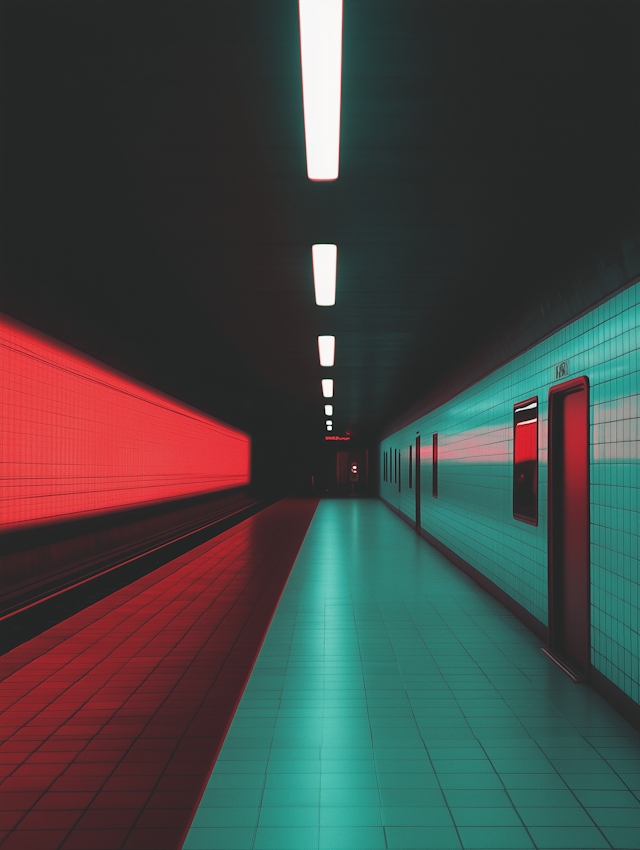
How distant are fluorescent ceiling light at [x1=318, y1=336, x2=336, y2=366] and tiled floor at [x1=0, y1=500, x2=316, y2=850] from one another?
10.9ft

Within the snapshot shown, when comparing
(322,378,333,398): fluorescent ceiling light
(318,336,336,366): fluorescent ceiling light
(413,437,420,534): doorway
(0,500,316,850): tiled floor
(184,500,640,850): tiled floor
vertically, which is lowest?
(0,500,316,850): tiled floor

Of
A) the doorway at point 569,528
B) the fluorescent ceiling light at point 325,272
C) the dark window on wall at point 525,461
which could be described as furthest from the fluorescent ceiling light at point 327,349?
the doorway at point 569,528

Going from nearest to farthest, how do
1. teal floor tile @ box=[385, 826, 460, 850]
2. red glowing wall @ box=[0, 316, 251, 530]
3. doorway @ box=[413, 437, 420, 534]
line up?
teal floor tile @ box=[385, 826, 460, 850]
red glowing wall @ box=[0, 316, 251, 530]
doorway @ box=[413, 437, 420, 534]

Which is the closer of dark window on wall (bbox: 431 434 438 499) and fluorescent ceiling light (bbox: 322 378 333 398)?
dark window on wall (bbox: 431 434 438 499)

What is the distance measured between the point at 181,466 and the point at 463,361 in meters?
7.29

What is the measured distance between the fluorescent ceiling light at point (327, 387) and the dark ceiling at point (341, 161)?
520 centimetres

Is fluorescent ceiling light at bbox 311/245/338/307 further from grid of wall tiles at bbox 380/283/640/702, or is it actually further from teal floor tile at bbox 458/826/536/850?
teal floor tile at bbox 458/826/536/850

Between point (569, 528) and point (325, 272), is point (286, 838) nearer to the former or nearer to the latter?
point (569, 528)

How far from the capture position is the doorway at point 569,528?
12.4 feet

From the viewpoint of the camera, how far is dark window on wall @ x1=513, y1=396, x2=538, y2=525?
15.8 ft

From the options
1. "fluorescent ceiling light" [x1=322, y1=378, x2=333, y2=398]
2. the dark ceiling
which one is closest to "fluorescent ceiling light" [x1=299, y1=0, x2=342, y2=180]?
the dark ceiling

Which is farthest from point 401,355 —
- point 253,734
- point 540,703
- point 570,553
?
point 253,734

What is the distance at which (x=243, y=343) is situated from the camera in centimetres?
767

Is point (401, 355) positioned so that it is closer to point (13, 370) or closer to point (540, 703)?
point (13, 370)
